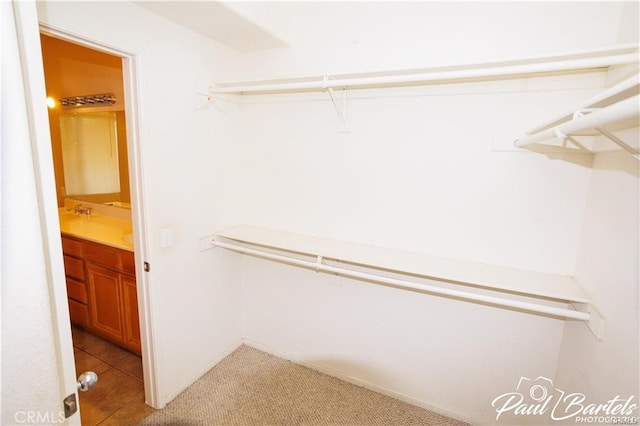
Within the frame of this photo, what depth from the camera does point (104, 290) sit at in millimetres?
2379

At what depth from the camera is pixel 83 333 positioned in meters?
2.67

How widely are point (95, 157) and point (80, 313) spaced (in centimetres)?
145

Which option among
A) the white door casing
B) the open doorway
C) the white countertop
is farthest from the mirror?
the white door casing

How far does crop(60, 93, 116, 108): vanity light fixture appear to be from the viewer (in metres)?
2.67

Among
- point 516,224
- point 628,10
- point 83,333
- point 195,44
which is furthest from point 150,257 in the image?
point 628,10

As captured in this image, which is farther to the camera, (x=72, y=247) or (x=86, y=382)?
(x=72, y=247)

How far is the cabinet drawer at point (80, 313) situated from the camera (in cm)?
255

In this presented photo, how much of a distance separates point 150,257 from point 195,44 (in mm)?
1337

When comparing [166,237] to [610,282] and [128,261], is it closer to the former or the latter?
[128,261]

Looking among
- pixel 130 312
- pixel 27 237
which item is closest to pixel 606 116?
pixel 27 237

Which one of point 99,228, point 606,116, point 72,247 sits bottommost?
point 72,247

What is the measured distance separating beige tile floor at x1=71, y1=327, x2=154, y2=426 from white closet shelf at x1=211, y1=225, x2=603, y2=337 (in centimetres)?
111

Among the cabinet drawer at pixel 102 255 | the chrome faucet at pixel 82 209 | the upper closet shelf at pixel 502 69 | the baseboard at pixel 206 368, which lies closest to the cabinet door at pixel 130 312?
the cabinet drawer at pixel 102 255

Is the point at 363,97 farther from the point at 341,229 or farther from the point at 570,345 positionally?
the point at 570,345
